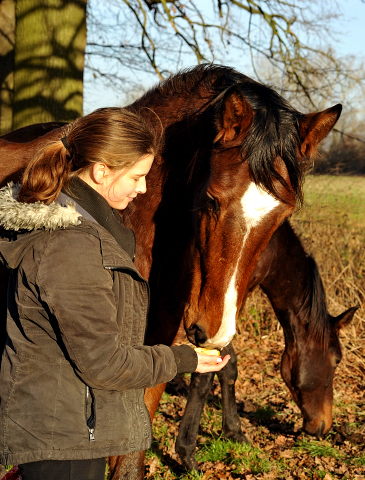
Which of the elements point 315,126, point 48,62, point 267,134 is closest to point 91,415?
point 267,134

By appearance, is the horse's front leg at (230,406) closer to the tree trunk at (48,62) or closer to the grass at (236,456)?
the grass at (236,456)

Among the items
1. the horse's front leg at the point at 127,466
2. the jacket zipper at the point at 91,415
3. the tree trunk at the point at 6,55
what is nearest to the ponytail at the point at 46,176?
the jacket zipper at the point at 91,415

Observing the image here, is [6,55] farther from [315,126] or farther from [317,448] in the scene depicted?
[317,448]

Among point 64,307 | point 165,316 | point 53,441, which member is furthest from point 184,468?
point 64,307

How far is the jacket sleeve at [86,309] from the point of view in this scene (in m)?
1.61

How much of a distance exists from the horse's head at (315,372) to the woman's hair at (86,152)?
298cm

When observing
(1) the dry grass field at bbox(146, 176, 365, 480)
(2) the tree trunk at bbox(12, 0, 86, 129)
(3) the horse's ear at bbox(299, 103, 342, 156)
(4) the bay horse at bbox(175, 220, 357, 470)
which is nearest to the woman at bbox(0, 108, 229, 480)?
(3) the horse's ear at bbox(299, 103, 342, 156)

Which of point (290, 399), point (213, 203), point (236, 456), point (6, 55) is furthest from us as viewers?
point (6, 55)

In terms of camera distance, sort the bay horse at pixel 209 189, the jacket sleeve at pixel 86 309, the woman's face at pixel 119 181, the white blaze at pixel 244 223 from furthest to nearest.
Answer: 1. the bay horse at pixel 209 189
2. the white blaze at pixel 244 223
3. the woman's face at pixel 119 181
4. the jacket sleeve at pixel 86 309

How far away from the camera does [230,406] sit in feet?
14.4

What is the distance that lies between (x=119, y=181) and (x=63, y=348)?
682 millimetres

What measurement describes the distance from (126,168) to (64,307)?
0.62 meters

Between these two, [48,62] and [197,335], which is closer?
[197,335]

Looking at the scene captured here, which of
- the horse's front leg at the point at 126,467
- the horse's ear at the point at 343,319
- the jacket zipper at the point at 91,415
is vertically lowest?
the horse's front leg at the point at 126,467
